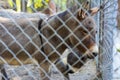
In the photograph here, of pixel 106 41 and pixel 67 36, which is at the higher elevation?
pixel 67 36

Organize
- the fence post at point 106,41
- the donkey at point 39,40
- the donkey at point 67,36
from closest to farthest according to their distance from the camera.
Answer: the fence post at point 106,41 < the donkey at point 67,36 < the donkey at point 39,40

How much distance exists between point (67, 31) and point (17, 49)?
2.51 feet

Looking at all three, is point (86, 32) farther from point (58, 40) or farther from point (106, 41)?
point (58, 40)

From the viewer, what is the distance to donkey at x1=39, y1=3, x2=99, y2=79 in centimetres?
A: 399

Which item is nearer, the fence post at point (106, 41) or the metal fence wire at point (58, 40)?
the fence post at point (106, 41)

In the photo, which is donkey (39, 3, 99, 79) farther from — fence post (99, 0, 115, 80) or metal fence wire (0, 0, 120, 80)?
fence post (99, 0, 115, 80)

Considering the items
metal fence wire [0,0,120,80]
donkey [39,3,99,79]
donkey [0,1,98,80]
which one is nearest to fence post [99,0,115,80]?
metal fence wire [0,0,120,80]

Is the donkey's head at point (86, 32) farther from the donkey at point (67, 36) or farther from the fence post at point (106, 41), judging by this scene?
the fence post at point (106, 41)

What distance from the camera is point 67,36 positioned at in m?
4.38

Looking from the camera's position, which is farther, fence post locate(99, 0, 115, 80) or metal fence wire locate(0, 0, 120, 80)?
metal fence wire locate(0, 0, 120, 80)

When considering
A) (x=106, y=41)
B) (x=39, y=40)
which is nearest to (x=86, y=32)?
(x=106, y=41)

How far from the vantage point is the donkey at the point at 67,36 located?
3.99 metres

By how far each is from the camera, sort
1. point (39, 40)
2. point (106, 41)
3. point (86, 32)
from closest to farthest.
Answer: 1. point (86, 32)
2. point (106, 41)
3. point (39, 40)

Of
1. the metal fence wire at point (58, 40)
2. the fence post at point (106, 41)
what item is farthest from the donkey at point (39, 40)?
the fence post at point (106, 41)
